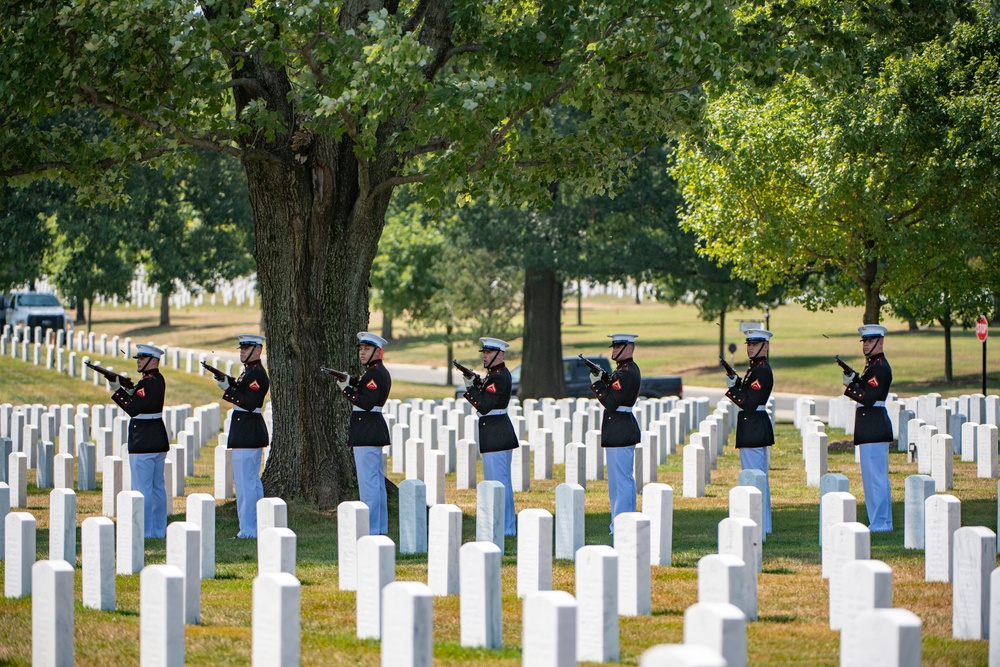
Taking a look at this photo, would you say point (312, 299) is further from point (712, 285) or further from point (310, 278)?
point (712, 285)

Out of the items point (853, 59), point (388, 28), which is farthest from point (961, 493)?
point (388, 28)

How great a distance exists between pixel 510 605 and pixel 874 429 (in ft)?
16.8

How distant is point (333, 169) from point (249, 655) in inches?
275

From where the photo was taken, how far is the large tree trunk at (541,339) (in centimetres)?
3066

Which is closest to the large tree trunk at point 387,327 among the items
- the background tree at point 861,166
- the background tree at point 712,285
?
the background tree at point 712,285

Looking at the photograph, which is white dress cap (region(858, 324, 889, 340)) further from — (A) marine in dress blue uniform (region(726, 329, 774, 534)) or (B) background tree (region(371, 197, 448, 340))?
(B) background tree (region(371, 197, 448, 340))

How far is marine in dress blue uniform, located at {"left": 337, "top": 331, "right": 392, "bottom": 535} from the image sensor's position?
1205 cm

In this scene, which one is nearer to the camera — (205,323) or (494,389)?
(494,389)

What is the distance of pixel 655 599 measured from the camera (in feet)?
28.0

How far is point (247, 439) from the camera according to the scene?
12.5 m

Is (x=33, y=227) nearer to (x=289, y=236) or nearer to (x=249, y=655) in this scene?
(x=289, y=236)

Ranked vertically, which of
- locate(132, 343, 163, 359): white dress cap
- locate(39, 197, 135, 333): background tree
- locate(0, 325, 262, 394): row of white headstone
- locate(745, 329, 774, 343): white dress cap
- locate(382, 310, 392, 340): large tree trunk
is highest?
locate(39, 197, 135, 333): background tree

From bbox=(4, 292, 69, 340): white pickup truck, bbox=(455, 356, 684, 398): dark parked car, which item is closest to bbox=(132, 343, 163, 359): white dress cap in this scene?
bbox=(455, 356, 684, 398): dark parked car

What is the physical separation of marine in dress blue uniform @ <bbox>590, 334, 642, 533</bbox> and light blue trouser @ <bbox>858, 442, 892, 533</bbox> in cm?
205
